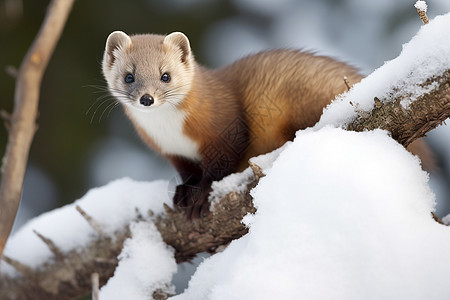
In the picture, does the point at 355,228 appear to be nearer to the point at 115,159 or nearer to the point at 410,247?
the point at 410,247

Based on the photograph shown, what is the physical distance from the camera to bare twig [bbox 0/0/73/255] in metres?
3.04

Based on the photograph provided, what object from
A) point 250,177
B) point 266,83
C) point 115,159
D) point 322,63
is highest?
point 322,63

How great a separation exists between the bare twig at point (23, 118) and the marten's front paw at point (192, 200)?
915 mm

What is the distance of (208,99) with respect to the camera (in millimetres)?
3385

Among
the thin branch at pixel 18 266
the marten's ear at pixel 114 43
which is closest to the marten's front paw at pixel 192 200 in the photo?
the marten's ear at pixel 114 43

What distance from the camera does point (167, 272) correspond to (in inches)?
114

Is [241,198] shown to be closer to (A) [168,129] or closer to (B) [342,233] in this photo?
(B) [342,233]

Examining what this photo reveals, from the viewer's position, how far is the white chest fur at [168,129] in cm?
334

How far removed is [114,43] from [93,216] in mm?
1036

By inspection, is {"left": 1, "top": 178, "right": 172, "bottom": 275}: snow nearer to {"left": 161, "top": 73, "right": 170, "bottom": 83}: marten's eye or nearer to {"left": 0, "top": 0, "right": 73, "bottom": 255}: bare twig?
{"left": 0, "top": 0, "right": 73, "bottom": 255}: bare twig

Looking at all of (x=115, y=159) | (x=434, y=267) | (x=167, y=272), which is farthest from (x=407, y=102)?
(x=115, y=159)

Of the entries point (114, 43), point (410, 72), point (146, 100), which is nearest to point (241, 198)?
point (146, 100)

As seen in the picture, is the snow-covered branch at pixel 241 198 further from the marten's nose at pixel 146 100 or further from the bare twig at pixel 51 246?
the marten's nose at pixel 146 100

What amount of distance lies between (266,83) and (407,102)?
1346mm
